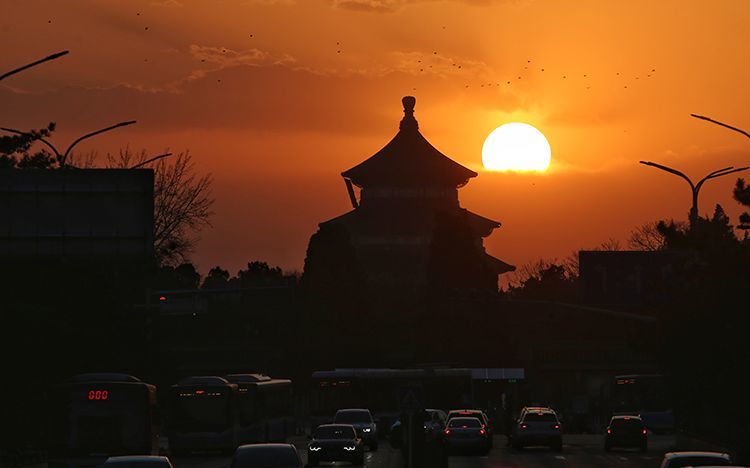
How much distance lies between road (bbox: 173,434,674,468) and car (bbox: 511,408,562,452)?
18.9 inches

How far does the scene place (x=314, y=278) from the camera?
113500 mm

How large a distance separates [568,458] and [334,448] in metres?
9.93

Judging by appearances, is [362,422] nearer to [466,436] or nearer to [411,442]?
[466,436]

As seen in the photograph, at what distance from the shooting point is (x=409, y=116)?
19650 centimetres

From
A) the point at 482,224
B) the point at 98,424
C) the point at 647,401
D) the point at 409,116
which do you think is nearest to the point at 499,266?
Answer: the point at 482,224

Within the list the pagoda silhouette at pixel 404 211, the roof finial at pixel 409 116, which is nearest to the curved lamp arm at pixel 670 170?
the pagoda silhouette at pixel 404 211

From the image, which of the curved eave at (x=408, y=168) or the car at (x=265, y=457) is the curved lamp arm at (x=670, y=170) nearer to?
the car at (x=265, y=457)

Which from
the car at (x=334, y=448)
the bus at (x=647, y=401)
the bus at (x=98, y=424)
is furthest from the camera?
the bus at (x=647, y=401)

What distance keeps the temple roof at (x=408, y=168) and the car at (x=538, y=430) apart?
126m

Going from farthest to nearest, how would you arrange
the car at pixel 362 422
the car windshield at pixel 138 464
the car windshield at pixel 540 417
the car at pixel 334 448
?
the car at pixel 362 422 → the car windshield at pixel 540 417 → the car at pixel 334 448 → the car windshield at pixel 138 464

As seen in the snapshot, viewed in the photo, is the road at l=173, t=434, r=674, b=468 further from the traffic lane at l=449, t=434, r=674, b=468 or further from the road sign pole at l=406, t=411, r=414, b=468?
the road sign pole at l=406, t=411, r=414, b=468

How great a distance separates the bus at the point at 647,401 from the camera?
83000 mm

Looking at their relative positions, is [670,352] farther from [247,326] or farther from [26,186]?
[247,326]

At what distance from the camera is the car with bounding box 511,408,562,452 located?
6181cm
